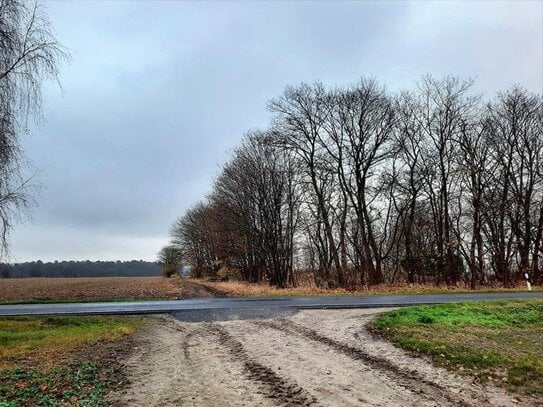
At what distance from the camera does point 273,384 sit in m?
7.88

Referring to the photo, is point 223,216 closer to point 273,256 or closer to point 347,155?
point 273,256

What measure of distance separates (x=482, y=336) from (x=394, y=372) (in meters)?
4.62

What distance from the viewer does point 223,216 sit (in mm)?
45406

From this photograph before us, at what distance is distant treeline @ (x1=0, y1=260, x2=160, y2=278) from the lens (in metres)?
138

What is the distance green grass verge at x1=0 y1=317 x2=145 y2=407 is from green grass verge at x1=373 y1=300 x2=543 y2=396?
649 cm

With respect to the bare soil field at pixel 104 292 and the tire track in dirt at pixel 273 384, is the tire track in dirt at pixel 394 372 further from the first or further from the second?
the bare soil field at pixel 104 292

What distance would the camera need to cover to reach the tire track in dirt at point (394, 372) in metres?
7.09

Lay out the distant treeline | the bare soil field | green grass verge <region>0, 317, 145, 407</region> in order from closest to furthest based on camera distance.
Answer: green grass verge <region>0, 317, 145, 407</region> → the bare soil field → the distant treeline

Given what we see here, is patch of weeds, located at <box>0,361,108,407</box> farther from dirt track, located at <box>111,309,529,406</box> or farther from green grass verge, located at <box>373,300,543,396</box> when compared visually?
green grass verge, located at <box>373,300,543,396</box>

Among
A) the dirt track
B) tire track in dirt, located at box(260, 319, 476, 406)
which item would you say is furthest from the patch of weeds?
tire track in dirt, located at box(260, 319, 476, 406)

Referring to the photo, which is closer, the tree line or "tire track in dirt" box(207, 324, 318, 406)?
"tire track in dirt" box(207, 324, 318, 406)

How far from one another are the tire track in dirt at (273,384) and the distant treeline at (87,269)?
117480mm

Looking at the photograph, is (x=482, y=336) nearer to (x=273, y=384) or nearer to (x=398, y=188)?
(x=273, y=384)

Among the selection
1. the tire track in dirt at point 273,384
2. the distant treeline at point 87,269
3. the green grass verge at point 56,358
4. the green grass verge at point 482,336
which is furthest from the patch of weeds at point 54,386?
the distant treeline at point 87,269
